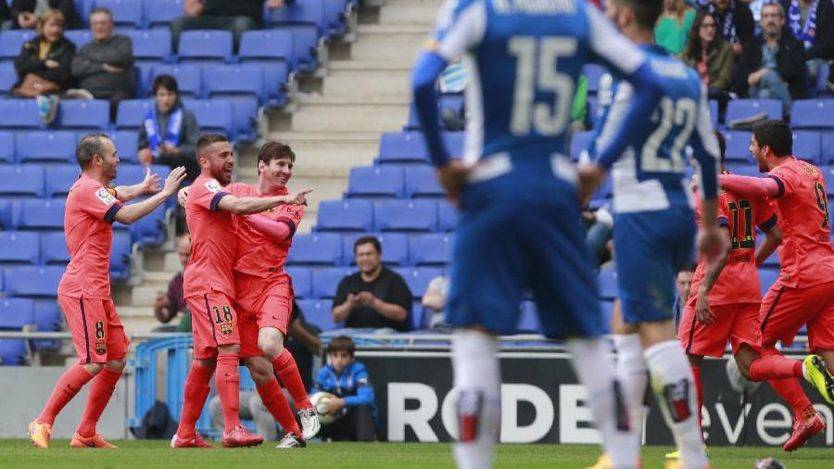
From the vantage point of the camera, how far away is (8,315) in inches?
647

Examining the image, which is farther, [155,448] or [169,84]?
[169,84]

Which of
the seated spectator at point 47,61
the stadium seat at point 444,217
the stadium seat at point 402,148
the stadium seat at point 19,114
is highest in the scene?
the seated spectator at point 47,61

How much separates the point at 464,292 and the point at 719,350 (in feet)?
16.2

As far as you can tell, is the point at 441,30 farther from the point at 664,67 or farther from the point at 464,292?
the point at 664,67

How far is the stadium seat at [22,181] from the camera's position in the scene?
703 inches

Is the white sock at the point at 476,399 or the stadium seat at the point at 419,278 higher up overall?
the white sock at the point at 476,399

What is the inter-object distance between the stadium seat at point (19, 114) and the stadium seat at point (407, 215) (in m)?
4.52

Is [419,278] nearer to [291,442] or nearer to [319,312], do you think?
[319,312]

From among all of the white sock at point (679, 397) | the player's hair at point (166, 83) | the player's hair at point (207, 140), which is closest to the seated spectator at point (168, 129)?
the player's hair at point (166, 83)

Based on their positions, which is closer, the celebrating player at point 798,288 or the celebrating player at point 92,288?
the celebrating player at point 798,288

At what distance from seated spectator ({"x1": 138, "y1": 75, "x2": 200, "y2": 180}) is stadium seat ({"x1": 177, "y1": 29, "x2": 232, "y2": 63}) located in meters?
1.82

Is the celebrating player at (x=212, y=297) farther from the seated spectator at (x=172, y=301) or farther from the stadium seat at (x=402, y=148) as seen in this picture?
the stadium seat at (x=402, y=148)

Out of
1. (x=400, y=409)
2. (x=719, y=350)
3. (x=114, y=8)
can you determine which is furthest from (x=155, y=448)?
(x=114, y=8)

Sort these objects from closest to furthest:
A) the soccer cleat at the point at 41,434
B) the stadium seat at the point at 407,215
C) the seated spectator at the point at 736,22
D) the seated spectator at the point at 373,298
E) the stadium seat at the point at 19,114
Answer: the soccer cleat at the point at 41,434 < the seated spectator at the point at 373,298 < the stadium seat at the point at 407,215 < the seated spectator at the point at 736,22 < the stadium seat at the point at 19,114
